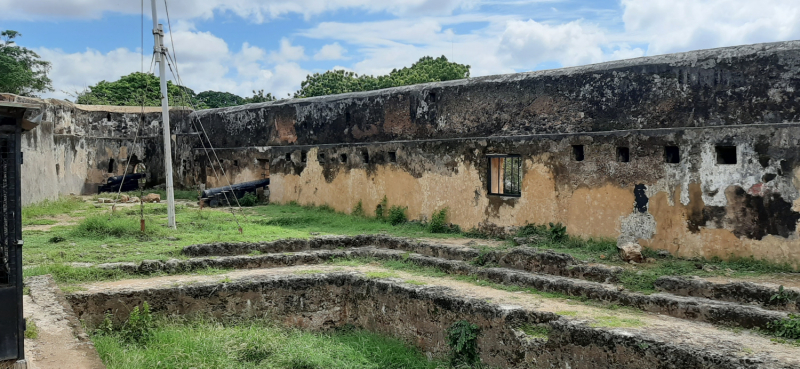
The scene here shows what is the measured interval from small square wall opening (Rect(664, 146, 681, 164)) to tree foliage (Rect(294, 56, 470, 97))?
65.2ft

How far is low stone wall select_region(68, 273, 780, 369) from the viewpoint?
486 centimetres

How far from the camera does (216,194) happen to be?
13.7 m

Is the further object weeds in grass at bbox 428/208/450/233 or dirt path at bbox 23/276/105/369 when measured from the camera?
weeds in grass at bbox 428/208/450/233

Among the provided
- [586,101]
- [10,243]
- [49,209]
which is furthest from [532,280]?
[49,209]

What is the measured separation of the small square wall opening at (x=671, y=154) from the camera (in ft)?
24.4

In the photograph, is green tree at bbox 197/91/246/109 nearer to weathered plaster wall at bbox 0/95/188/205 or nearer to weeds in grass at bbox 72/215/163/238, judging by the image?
weathered plaster wall at bbox 0/95/188/205

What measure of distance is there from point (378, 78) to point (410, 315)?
23.8m

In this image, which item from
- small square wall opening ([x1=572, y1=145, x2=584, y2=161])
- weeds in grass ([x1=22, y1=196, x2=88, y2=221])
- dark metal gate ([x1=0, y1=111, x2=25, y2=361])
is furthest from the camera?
weeds in grass ([x1=22, y1=196, x2=88, y2=221])

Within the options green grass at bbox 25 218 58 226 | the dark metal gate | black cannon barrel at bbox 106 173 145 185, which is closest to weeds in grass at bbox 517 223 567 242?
the dark metal gate

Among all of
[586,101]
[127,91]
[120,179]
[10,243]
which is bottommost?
[10,243]

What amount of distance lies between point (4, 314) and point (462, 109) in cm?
712

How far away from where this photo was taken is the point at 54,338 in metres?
4.86

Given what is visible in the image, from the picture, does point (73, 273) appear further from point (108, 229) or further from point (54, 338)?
point (108, 229)

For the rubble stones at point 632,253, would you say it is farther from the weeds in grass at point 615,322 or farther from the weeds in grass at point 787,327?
the weeds in grass at point 787,327
